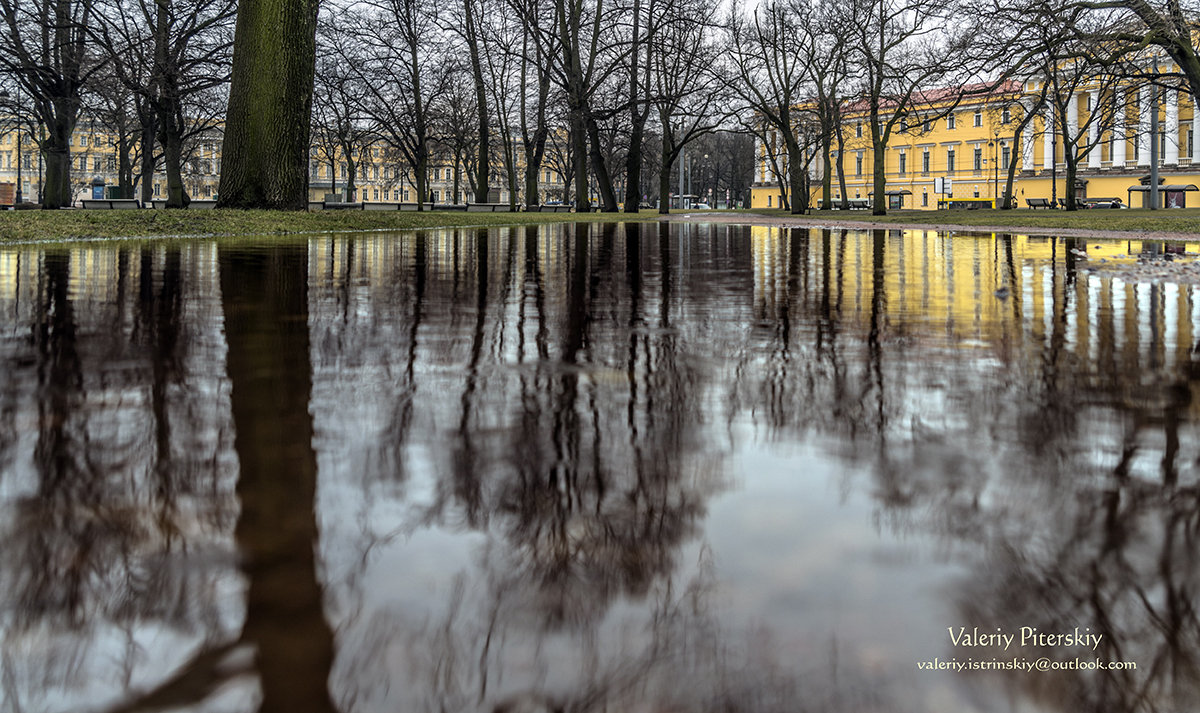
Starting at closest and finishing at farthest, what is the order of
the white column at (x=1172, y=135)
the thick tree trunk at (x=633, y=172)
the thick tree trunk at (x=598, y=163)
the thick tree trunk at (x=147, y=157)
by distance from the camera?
the thick tree trunk at (x=598, y=163) < the thick tree trunk at (x=633, y=172) < the thick tree trunk at (x=147, y=157) < the white column at (x=1172, y=135)

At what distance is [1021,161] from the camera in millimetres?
95562

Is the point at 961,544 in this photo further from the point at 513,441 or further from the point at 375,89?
→ the point at 375,89

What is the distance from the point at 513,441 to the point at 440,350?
72.6 inches

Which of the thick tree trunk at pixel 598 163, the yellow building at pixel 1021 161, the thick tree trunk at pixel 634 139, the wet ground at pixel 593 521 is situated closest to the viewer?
the wet ground at pixel 593 521

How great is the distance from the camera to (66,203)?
37.2m

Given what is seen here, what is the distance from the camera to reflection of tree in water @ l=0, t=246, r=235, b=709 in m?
1.61

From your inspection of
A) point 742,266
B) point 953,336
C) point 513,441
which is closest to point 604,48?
point 742,266

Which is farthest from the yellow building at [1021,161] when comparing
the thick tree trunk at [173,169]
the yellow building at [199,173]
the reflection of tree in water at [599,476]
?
the reflection of tree in water at [599,476]

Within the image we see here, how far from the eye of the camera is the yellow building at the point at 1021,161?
81.9 m

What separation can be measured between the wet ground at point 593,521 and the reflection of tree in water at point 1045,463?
0.04ft

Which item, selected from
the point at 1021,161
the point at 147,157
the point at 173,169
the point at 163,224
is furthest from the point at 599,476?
the point at 1021,161

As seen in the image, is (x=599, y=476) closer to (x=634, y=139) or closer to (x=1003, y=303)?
(x=1003, y=303)

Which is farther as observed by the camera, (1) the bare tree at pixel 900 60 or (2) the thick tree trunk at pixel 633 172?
(2) the thick tree trunk at pixel 633 172

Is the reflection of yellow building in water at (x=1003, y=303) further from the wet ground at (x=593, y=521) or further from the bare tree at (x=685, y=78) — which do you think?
the bare tree at (x=685, y=78)
